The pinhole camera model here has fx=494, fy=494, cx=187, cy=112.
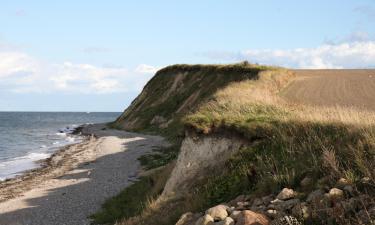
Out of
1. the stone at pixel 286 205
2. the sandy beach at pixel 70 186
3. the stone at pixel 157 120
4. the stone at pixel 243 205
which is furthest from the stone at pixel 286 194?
the stone at pixel 157 120

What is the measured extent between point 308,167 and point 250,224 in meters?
2.74

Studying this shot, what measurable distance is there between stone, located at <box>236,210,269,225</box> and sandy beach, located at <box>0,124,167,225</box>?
14.9m

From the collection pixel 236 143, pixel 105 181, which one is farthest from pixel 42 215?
pixel 236 143

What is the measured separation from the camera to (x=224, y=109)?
20.2 m

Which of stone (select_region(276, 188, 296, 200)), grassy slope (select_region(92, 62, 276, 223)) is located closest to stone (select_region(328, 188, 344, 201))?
stone (select_region(276, 188, 296, 200))

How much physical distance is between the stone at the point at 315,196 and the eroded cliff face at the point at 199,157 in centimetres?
614

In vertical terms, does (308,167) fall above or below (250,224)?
above

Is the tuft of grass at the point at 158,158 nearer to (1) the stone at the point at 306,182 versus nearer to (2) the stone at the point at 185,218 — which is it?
(2) the stone at the point at 185,218

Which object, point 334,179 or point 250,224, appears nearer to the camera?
point 250,224

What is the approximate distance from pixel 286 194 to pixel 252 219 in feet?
3.99

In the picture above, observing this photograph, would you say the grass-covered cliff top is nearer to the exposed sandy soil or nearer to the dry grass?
the exposed sandy soil

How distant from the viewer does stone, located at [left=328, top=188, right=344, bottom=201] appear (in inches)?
357

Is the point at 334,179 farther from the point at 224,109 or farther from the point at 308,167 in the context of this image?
the point at 224,109

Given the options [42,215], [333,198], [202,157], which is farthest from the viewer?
[42,215]
